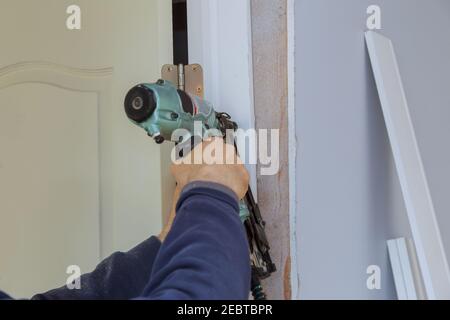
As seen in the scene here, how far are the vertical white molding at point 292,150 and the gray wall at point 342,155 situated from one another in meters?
0.02

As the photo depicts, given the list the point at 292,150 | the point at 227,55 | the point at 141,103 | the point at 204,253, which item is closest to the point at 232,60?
the point at 227,55

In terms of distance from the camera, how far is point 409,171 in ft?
3.60

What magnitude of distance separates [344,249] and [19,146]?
0.71 metres

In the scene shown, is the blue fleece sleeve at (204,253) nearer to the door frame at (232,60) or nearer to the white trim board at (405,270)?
the door frame at (232,60)

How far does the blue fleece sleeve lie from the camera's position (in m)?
0.53

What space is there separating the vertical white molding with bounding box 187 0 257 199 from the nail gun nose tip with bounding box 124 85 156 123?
10.0 inches

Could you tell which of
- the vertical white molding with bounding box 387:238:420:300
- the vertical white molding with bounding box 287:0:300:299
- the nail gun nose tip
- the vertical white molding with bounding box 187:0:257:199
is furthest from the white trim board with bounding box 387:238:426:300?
the nail gun nose tip

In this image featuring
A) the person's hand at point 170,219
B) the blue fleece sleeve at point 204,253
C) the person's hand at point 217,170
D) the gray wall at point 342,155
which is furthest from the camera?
the gray wall at point 342,155

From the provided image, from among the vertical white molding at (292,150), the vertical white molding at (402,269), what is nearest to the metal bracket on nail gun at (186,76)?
the vertical white molding at (292,150)

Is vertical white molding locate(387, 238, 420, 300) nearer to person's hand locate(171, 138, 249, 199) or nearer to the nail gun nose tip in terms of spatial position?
person's hand locate(171, 138, 249, 199)

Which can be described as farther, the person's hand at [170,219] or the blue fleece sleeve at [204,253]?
the person's hand at [170,219]

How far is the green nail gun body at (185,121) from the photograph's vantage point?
62 cm

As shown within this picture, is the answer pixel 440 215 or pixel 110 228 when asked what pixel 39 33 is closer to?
pixel 110 228
